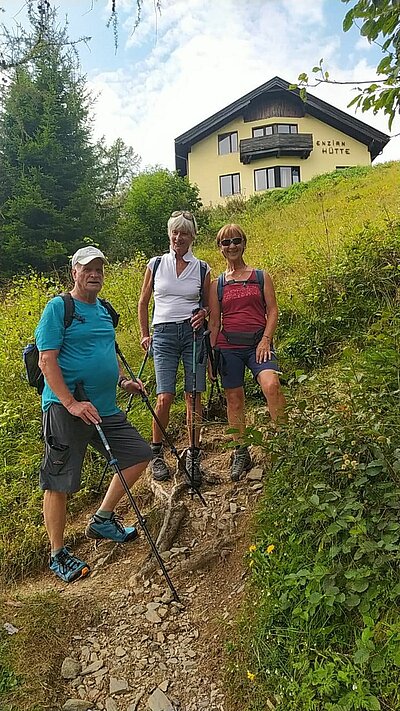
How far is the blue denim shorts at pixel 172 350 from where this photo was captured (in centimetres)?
419

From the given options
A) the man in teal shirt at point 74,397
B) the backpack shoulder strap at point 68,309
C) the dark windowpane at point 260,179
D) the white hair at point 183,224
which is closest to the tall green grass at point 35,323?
the man in teal shirt at point 74,397

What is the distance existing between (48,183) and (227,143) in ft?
62.5

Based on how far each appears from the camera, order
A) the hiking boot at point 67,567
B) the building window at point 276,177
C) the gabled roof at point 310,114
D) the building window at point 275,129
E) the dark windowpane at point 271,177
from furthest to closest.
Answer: the dark windowpane at point 271,177 < the building window at point 276,177 < the building window at point 275,129 < the gabled roof at point 310,114 < the hiking boot at point 67,567

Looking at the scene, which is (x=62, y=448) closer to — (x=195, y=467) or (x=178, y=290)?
(x=195, y=467)

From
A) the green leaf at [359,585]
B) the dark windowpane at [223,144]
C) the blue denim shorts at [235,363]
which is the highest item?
the dark windowpane at [223,144]

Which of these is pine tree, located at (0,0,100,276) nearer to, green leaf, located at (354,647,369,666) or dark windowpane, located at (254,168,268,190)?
green leaf, located at (354,647,369,666)

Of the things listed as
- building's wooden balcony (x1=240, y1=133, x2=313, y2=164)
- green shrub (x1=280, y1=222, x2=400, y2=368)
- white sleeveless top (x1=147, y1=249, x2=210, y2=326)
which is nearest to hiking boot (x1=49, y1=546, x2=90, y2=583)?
white sleeveless top (x1=147, y1=249, x2=210, y2=326)


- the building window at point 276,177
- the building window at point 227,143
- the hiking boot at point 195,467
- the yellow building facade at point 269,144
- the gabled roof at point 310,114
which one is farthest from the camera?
the building window at point 227,143

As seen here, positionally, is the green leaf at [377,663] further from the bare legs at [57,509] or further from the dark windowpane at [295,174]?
the dark windowpane at [295,174]

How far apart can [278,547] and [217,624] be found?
569mm

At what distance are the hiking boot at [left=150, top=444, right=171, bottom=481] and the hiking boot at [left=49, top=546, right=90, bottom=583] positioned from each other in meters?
0.92

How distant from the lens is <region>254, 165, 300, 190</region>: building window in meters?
31.8

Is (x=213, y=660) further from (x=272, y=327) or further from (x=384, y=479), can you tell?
(x=272, y=327)

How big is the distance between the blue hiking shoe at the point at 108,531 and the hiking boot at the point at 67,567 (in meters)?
0.24
